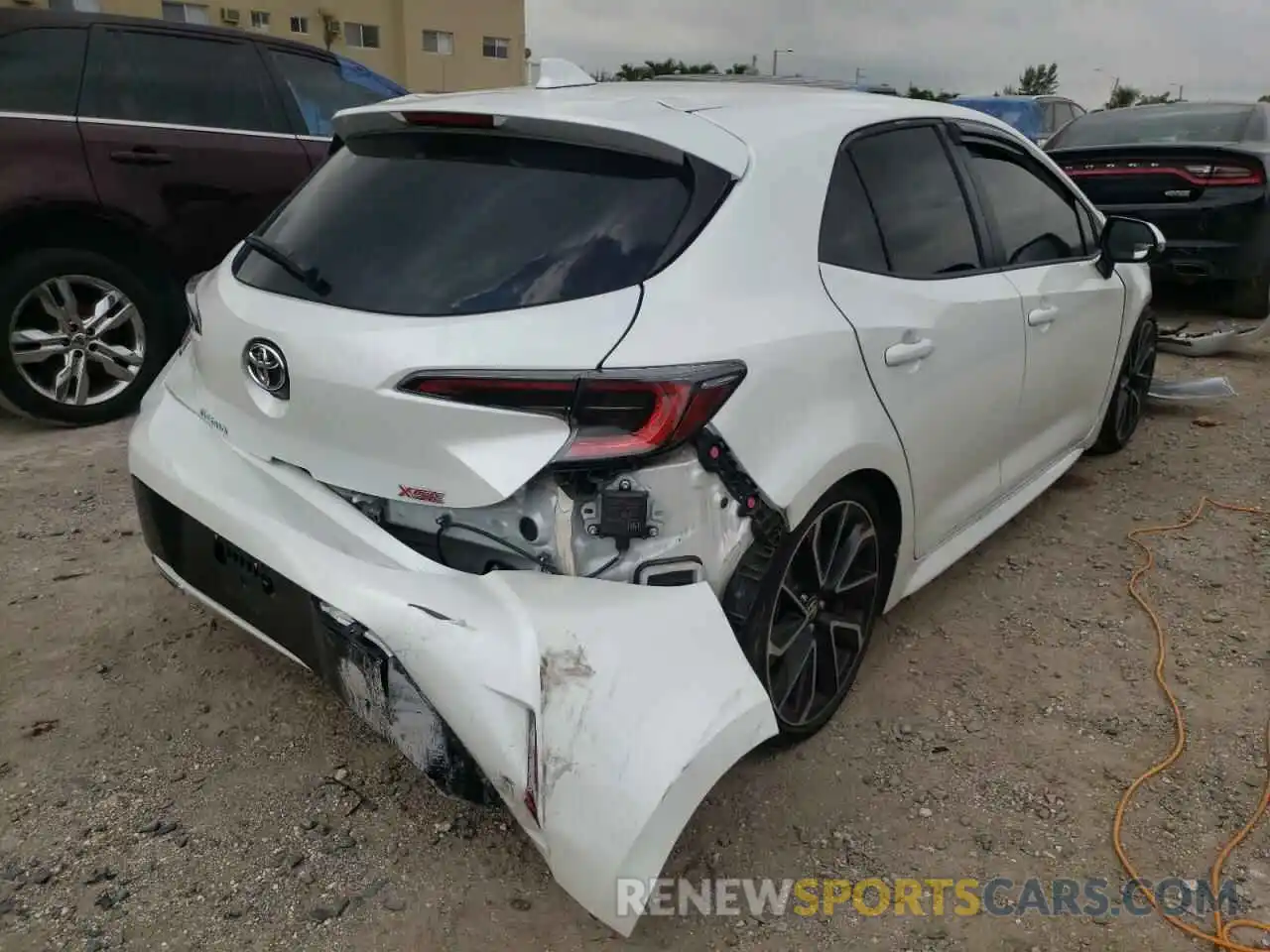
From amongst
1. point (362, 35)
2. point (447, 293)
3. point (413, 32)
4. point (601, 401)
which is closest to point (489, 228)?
point (447, 293)

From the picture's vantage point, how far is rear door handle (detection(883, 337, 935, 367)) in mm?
2533

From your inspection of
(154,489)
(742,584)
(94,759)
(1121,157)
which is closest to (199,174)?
(154,489)

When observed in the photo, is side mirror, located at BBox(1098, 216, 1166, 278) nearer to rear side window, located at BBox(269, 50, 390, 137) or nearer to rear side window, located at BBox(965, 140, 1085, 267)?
rear side window, located at BBox(965, 140, 1085, 267)

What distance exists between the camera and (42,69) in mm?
4523

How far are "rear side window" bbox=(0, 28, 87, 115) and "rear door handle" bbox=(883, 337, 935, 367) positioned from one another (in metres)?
4.05

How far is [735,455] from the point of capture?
2.04m

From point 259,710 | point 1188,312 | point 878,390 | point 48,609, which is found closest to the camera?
point 878,390

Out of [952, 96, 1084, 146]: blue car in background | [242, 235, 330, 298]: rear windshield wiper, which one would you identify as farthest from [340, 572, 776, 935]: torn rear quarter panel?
[952, 96, 1084, 146]: blue car in background

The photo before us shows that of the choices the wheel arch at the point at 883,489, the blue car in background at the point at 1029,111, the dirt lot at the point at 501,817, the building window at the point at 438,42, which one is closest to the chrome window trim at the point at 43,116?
the dirt lot at the point at 501,817

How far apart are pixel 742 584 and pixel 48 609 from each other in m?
2.38

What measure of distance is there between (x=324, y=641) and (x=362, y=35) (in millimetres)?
32058

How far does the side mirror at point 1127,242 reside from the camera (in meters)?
3.96

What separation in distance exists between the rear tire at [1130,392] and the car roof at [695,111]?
2170 mm

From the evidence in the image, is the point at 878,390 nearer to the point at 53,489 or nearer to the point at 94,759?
the point at 94,759
